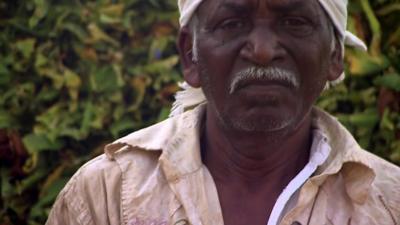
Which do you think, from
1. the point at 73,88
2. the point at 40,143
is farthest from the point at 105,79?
the point at 40,143

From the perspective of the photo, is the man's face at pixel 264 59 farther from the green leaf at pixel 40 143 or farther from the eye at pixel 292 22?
the green leaf at pixel 40 143

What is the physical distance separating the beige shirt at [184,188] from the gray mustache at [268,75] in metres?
0.31

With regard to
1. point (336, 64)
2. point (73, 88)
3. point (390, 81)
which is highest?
point (336, 64)

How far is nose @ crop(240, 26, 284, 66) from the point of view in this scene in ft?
9.52

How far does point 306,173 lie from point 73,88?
1.83 m

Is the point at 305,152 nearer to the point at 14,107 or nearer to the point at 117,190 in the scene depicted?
the point at 117,190

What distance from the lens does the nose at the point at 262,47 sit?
9.52 ft

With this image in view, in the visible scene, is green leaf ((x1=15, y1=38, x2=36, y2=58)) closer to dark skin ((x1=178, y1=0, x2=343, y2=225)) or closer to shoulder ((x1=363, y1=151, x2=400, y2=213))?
dark skin ((x1=178, y1=0, x2=343, y2=225))

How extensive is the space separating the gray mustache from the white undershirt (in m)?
0.28

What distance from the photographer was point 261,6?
2.96 m

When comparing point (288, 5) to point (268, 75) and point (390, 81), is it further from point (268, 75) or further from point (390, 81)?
point (390, 81)

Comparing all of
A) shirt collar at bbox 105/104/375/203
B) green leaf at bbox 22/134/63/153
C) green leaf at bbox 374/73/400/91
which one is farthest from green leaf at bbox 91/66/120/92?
shirt collar at bbox 105/104/375/203

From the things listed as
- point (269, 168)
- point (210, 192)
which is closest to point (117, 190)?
point (210, 192)

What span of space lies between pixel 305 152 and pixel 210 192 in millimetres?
350
